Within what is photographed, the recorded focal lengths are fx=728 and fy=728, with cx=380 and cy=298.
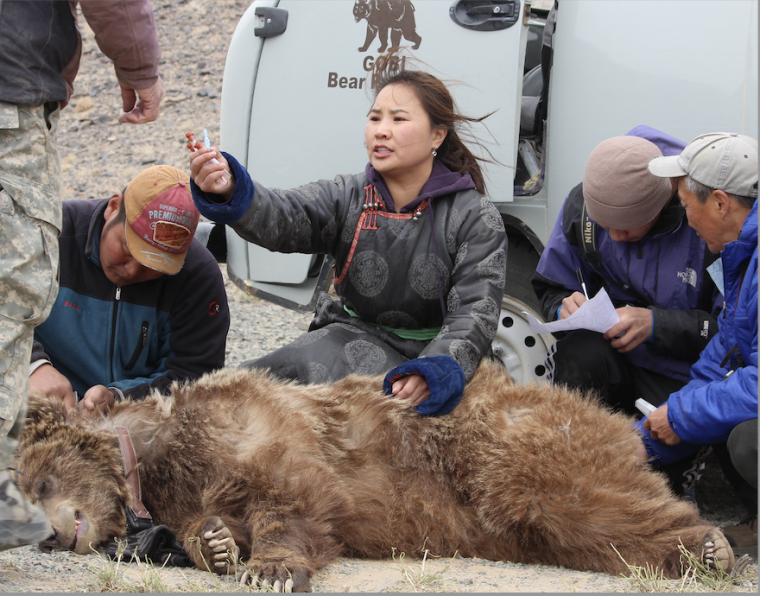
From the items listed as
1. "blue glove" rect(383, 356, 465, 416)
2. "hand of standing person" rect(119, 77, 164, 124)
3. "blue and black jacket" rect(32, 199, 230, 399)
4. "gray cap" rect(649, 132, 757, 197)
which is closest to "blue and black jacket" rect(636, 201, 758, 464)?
"gray cap" rect(649, 132, 757, 197)

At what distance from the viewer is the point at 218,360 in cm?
376

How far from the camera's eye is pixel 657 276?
12.1 ft

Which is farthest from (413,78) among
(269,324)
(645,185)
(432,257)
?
(269,324)

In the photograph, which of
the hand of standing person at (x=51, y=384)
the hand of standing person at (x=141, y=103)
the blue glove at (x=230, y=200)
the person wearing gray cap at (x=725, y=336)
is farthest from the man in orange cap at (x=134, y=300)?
the person wearing gray cap at (x=725, y=336)

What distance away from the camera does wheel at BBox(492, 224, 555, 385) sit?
461 centimetres

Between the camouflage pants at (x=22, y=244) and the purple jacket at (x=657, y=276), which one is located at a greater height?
the camouflage pants at (x=22, y=244)

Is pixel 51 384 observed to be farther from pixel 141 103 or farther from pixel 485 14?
pixel 485 14

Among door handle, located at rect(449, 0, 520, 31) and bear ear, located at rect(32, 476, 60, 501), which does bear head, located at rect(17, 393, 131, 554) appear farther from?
door handle, located at rect(449, 0, 520, 31)

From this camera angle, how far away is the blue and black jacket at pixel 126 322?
3549 mm

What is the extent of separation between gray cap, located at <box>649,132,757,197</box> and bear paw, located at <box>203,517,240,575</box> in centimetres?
243

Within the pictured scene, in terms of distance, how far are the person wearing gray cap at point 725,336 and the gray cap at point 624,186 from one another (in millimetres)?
128

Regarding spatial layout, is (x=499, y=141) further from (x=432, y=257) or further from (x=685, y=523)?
(x=685, y=523)

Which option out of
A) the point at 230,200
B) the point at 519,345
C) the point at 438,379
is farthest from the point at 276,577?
the point at 519,345

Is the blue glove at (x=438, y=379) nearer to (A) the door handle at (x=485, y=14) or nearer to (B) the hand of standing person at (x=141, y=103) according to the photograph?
(B) the hand of standing person at (x=141, y=103)
